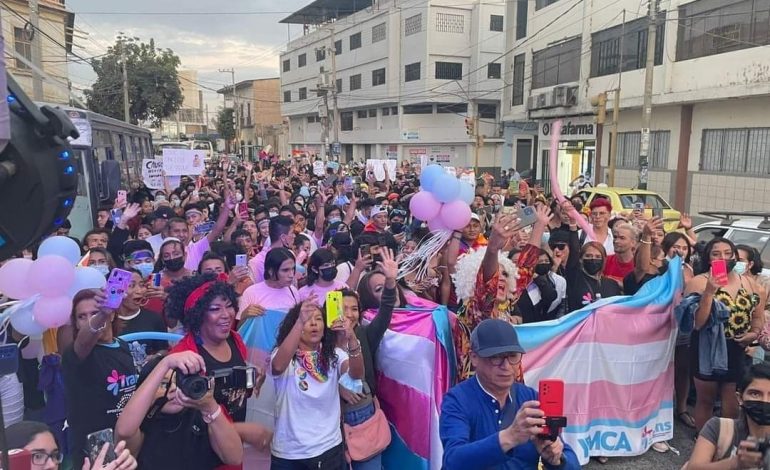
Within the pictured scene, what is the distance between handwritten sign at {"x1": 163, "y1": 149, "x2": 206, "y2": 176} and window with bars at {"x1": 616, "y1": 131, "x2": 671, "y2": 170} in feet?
47.1

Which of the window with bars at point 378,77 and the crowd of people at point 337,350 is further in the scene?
the window with bars at point 378,77

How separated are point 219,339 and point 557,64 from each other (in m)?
25.8

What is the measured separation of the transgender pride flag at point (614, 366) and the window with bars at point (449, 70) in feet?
120

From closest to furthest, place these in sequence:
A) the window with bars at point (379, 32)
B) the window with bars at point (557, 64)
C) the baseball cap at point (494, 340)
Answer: the baseball cap at point (494, 340) → the window with bars at point (557, 64) → the window with bars at point (379, 32)

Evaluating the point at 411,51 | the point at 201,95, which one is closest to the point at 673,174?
the point at 411,51

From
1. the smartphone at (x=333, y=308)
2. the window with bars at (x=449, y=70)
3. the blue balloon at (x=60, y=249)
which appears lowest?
the smartphone at (x=333, y=308)

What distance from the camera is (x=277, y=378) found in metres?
3.17

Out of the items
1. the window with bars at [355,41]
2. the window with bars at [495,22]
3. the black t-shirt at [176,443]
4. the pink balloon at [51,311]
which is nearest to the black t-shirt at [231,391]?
the black t-shirt at [176,443]

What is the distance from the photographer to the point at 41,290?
134 inches

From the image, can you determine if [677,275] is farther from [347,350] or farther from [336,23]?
[336,23]

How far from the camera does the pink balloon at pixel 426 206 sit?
494 centimetres

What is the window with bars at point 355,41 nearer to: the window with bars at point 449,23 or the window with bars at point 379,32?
the window with bars at point 379,32

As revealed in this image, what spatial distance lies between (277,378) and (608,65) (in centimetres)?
2247

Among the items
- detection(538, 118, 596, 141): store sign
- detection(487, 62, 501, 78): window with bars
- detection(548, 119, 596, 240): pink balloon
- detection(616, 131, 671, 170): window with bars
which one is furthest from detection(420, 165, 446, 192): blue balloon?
detection(487, 62, 501, 78): window with bars
